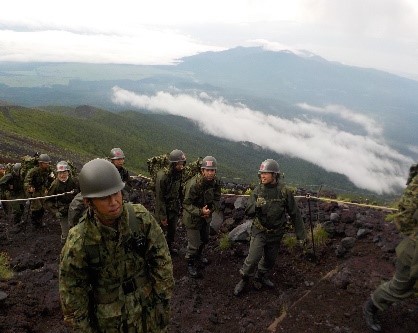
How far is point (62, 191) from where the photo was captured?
1079cm

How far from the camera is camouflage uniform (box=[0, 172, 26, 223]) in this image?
1269 centimetres

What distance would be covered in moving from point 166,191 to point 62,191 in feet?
11.5

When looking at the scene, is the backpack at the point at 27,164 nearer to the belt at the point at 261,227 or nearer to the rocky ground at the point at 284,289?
the rocky ground at the point at 284,289

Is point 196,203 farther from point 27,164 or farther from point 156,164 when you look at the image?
point 27,164

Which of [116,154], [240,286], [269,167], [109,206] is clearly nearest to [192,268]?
[240,286]

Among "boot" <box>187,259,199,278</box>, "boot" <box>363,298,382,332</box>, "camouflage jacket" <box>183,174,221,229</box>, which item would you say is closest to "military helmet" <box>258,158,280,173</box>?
"camouflage jacket" <box>183,174,221,229</box>

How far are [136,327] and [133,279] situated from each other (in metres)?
0.57

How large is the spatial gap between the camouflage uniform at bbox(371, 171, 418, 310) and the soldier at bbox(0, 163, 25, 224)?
1179cm

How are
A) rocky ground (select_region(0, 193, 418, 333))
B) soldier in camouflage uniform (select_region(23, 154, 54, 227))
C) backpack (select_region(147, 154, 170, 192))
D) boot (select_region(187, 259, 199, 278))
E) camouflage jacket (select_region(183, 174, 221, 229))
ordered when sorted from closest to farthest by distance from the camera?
rocky ground (select_region(0, 193, 418, 333))
camouflage jacket (select_region(183, 174, 221, 229))
boot (select_region(187, 259, 199, 278))
backpack (select_region(147, 154, 170, 192))
soldier in camouflage uniform (select_region(23, 154, 54, 227))

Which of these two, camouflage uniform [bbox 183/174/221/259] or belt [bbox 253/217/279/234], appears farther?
camouflage uniform [bbox 183/174/221/259]

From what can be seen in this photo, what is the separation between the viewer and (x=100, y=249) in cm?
396

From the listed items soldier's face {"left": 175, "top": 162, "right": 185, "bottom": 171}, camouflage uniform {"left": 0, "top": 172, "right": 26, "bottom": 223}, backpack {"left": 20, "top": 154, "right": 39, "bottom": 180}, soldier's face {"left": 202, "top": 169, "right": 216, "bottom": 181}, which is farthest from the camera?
camouflage uniform {"left": 0, "top": 172, "right": 26, "bottom": 223}

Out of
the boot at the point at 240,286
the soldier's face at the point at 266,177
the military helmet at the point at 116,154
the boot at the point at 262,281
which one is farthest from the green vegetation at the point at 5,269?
the soldier's face at the point at 266,177

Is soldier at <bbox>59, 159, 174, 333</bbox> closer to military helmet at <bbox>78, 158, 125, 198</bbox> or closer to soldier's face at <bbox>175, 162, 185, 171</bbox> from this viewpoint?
military helmet at <bbox>78, 158, 125, 198</bbox>
